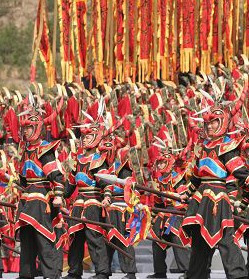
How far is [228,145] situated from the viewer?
13031mm

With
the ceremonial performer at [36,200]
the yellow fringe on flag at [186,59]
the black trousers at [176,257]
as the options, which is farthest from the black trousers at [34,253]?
the yellow fringe on flag at [186,59]

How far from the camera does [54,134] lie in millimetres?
20797

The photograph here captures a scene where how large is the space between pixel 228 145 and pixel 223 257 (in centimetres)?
104

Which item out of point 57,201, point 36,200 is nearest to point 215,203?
point 57,201

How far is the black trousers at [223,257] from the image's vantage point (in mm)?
12812

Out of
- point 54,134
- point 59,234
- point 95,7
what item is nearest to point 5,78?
point 95,7

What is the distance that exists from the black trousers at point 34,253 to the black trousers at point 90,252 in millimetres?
884

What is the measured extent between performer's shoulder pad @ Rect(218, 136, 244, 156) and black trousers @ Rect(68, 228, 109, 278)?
2.61 meters

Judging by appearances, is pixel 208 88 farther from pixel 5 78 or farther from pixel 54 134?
pixel 5 78

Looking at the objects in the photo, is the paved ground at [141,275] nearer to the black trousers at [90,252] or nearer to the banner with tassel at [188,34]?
the black trousers at [90,252]

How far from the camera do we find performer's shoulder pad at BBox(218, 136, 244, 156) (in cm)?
1301

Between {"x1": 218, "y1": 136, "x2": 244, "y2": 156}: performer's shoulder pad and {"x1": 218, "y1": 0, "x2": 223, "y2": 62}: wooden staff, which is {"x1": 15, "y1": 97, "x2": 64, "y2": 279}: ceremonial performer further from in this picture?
{"x1": 218, "y1": 0, "x2": 223, "y2": 62}: wooden staff

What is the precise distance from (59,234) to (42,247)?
4.96ft

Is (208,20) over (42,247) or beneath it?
over
